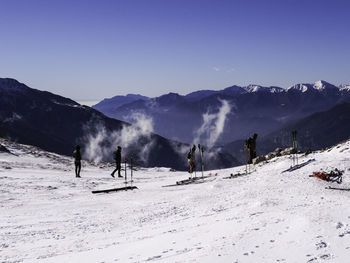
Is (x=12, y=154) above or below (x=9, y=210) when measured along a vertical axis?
above

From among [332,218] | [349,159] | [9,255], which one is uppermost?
[349,159]

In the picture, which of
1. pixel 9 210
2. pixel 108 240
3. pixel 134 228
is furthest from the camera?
pixel 9 210

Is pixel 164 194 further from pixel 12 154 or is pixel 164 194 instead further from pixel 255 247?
pixel 12 154

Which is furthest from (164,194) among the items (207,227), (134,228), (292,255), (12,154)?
(12,154)

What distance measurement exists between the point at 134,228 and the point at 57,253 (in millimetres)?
2500

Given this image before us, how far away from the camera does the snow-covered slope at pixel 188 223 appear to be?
6855 millimetres

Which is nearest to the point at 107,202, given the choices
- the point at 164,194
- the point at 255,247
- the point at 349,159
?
the point at 164,194

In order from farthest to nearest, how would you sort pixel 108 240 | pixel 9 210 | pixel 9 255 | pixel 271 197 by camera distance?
pixel 9 210, pixel 271 197, pixel 108 240, pixel 9 255

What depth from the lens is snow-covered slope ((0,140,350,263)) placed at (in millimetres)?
6855

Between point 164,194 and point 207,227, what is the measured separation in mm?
6690

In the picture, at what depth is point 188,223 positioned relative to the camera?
954cm

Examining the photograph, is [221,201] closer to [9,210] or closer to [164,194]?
[164,194]

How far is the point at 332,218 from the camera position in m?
8.12

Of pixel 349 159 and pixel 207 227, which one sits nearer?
pixel 207 227
